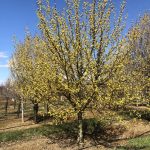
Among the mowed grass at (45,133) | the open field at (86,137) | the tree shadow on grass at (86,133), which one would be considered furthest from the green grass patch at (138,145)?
the tree shadow on grass at (86,133)

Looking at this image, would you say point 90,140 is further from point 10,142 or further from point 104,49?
point 104,49

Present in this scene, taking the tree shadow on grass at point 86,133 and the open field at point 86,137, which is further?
the tree shadow on grass at point 86,133

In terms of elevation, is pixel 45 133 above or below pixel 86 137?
above

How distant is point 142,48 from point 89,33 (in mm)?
12879

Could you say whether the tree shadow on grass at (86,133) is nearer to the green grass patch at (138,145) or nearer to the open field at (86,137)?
the open field at (86,137)

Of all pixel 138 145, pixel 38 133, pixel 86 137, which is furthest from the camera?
pixel 38 133

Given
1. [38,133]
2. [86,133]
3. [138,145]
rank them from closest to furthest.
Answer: [138,145] → [38,133] → [86,133]

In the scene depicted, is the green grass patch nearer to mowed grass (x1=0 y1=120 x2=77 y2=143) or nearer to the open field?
the open field

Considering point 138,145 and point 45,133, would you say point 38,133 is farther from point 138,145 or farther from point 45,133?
point 138,145

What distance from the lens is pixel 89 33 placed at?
20.0m

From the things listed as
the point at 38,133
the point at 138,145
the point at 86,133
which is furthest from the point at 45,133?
the point at 138,145

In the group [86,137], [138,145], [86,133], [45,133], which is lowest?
[138,145]

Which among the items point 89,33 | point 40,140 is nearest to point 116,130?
point 40,140

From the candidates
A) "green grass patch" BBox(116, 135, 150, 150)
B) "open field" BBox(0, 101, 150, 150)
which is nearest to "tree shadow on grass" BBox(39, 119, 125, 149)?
"open field" BBox(0, 101, 150, 150)
